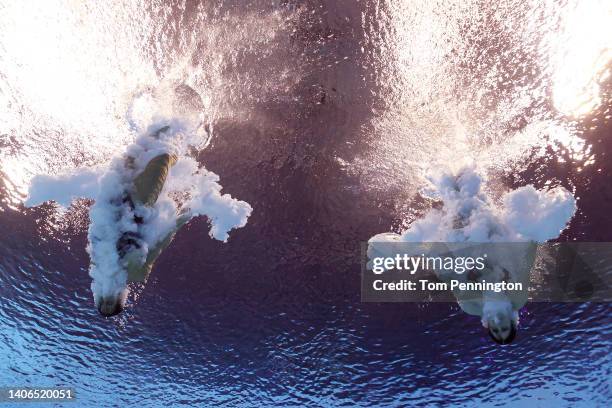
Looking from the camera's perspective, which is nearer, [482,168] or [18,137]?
[482,168]

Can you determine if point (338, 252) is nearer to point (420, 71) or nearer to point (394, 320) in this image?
point (394, 320)

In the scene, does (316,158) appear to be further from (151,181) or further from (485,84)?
(485,84)

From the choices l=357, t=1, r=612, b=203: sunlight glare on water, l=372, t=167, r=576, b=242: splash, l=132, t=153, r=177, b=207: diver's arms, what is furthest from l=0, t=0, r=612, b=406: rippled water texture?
l=132, t=153, r=177, b=207: diver's arms

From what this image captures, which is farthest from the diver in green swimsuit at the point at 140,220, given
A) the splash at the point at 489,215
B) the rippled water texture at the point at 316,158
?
the splash at the point at 489,215

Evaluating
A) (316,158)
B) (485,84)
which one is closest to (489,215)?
(485,84)

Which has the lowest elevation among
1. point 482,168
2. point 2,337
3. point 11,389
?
point 11,389

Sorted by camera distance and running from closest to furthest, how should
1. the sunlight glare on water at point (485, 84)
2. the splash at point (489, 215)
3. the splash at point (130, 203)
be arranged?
the splash at point (130, 203) → the splash at point (489, 215) → the sunlight glare on water at point (485, 84)

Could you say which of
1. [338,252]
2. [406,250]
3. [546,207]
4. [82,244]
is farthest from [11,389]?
[546,207]

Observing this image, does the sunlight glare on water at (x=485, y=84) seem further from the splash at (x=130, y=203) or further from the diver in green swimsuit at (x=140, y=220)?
the diver in green swimsuit at (x=140, y=220)
